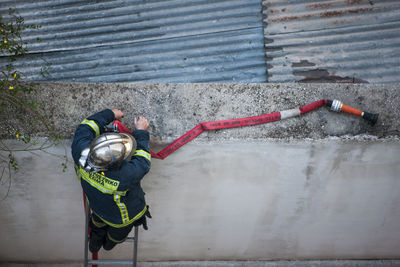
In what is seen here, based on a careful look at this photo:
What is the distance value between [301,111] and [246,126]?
1.65ft

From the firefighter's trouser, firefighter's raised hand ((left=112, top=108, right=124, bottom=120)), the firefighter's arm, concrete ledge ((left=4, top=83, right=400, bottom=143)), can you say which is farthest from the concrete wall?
the firefighter's trouser

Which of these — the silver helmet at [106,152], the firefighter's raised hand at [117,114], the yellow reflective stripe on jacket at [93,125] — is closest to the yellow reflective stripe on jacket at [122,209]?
the silver helmet at [106,152]

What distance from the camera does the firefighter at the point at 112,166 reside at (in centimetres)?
235

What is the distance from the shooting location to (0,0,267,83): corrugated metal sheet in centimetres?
301

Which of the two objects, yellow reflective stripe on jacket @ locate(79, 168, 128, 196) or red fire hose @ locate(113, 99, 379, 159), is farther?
red fire hose @ locate(113, 99, 379, 159)

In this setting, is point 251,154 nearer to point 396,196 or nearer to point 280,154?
point 280,154

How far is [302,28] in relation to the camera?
3.10 metres

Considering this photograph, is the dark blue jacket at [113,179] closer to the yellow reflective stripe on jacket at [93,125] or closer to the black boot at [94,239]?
the yellow reflective stripe on jacket at [93,125]

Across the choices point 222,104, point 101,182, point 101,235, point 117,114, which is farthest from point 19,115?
point 222,104

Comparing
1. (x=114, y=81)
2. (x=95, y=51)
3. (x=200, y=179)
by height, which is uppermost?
(x=95, y=51)

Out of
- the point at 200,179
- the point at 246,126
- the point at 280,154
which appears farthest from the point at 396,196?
the point at 200,179

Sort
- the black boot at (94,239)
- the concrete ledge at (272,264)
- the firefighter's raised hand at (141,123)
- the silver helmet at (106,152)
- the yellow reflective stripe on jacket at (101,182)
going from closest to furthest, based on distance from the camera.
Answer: the silver helmet at (106,152) → the yellow reflective stripe on jacket at (101,182) → the firefighter's raised hand at (141,123) → the black boot at (94,239) → the concrete ledge at (272,264)

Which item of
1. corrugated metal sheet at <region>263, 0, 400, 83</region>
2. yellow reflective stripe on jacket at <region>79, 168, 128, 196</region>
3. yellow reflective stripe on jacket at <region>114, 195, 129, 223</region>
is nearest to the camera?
yellow reflective stripe on jacket at <region>79, 168, 128, 196</region>

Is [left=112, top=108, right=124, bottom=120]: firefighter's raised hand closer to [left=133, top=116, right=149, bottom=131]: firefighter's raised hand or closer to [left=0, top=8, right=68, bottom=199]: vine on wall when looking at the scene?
[left=133, top=116, right=149, bottom=131]: firefighter's raised hand
